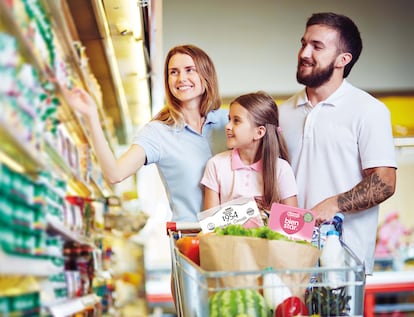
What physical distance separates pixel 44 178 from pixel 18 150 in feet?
1.24

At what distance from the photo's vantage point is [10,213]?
2.40m

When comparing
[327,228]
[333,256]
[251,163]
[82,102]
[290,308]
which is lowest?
[290,308]

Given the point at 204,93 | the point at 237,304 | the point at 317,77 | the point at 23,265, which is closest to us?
the point at 237,304

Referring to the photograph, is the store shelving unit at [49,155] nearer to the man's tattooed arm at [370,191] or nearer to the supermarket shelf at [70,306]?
the supermarket shelf at [70,306]

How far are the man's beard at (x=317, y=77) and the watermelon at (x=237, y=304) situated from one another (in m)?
2.11

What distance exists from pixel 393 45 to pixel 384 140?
3249 millimetres

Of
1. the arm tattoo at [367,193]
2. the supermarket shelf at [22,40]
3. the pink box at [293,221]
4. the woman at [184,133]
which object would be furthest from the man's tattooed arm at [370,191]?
the supermarket shelf at [22,40]

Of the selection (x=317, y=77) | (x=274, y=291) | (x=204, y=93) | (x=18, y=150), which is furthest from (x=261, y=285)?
(x=317, y=77)

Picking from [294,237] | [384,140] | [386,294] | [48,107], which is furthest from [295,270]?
[386,294]

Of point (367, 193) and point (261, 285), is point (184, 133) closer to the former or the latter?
point (367, 193)

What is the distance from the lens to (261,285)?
7.23ft

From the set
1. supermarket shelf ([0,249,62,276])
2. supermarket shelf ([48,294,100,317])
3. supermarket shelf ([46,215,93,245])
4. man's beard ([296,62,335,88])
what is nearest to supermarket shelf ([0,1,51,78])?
supermarket shelf ([46,215,93,245])

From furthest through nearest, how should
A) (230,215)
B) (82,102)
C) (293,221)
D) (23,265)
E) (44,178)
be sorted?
(82,102), (44,178), (230,215), (293,221), (23,265)

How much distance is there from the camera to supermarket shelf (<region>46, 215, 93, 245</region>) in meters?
3.23
